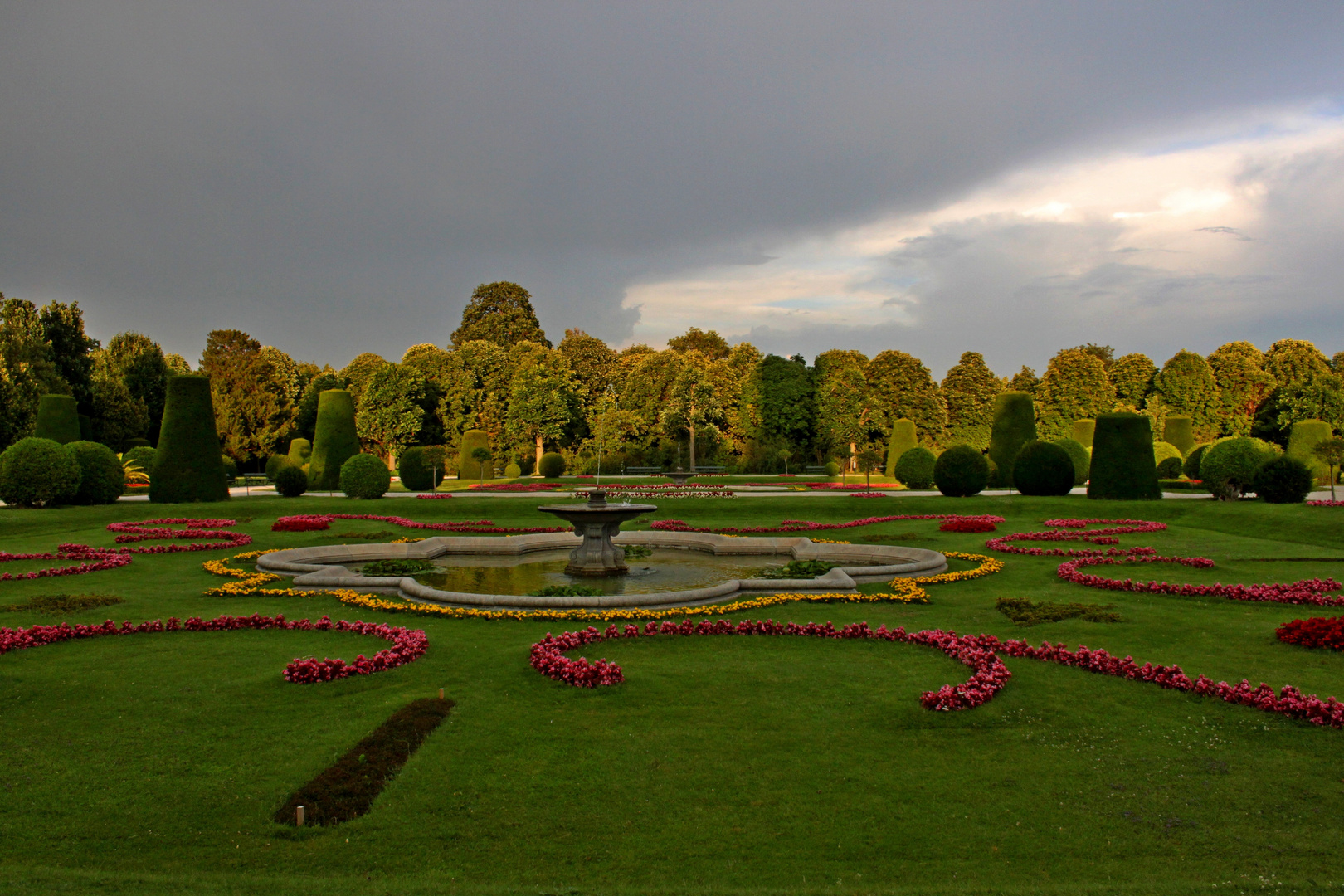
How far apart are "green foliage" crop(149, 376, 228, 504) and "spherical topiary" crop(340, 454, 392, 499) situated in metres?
3.66

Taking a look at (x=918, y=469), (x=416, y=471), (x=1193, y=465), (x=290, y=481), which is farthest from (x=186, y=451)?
(x=1193, y=465)

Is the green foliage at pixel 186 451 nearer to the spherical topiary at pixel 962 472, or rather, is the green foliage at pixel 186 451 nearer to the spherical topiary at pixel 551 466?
the spherical topiary at pixel 551 466

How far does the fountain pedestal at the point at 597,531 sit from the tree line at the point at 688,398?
3296cm

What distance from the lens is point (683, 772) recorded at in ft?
15.6

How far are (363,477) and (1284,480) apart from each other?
85.2 ft

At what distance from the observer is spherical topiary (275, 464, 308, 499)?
27375mm

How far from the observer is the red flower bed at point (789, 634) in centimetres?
593

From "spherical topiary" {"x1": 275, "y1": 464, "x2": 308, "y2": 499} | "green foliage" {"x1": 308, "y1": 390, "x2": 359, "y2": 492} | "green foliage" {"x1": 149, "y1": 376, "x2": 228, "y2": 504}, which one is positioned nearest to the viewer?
"green foliage" {"x1": 149, "y1": 376, "x2": 228, "y2": 504}

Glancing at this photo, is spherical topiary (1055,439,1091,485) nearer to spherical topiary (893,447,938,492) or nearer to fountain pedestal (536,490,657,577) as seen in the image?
spherical topiary (893,447,938,492)

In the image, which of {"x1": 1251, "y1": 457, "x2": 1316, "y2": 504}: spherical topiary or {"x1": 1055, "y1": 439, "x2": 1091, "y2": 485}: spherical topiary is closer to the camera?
{"x1": 1251, "y1": 457, "x2": 1316, "y2": 504}: spherical topiary

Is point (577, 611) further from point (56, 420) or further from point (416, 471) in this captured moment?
point (56, 420)

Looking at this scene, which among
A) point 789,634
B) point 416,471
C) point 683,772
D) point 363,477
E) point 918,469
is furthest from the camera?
point 416,471

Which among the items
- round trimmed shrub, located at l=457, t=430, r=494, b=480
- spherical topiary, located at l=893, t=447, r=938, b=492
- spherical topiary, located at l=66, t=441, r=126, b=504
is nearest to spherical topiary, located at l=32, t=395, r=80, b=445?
spherical topiary, located at l=66, t=441, r=126, b=504

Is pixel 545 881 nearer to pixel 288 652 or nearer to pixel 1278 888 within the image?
pixel 1278 888
